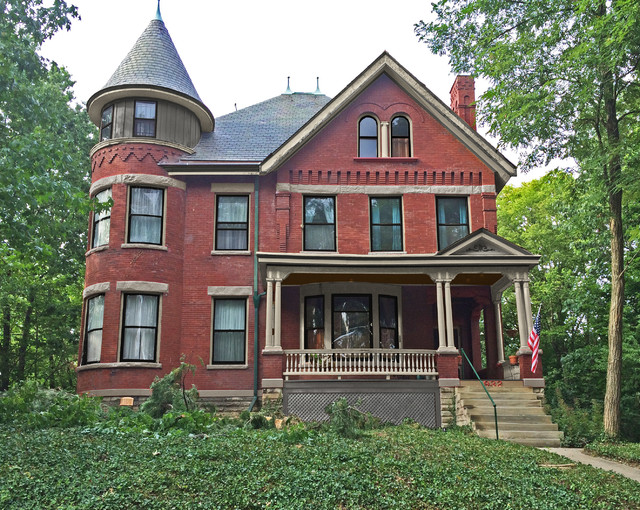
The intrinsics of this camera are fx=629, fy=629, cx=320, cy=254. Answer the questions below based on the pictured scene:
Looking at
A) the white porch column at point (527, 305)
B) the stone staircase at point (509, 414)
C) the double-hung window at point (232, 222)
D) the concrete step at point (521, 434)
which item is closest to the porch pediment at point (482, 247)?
the white porch column at point (527, 305)

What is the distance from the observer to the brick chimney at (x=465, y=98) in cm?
2159

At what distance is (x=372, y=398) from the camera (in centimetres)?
1591

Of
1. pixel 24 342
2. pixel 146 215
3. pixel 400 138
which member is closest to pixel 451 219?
pixel 400 138

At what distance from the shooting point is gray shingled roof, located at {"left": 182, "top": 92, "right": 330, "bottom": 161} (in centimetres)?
2016

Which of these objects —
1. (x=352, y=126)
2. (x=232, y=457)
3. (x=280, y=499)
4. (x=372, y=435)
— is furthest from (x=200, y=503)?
(x=352, y=126)

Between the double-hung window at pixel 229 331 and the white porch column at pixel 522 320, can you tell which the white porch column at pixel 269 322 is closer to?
the double-hung window at pixel 229 331

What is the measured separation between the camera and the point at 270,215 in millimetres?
19297

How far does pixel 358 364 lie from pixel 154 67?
11238mm

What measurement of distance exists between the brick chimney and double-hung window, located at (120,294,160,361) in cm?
1195

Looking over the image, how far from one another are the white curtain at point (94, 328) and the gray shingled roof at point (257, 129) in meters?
5.11

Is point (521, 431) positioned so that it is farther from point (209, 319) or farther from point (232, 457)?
point (209, 319)

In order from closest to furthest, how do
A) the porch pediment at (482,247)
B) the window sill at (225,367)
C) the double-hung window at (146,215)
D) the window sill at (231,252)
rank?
the porch pediment at (482,247) → the window sill at (225,367) → the double-hung window at (146,215) → the window sill at (231,252)

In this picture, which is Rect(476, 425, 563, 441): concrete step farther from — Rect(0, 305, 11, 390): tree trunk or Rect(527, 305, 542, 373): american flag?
Rect(0, 305, 11, 390): tree trunk

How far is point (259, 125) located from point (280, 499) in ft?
55.8
